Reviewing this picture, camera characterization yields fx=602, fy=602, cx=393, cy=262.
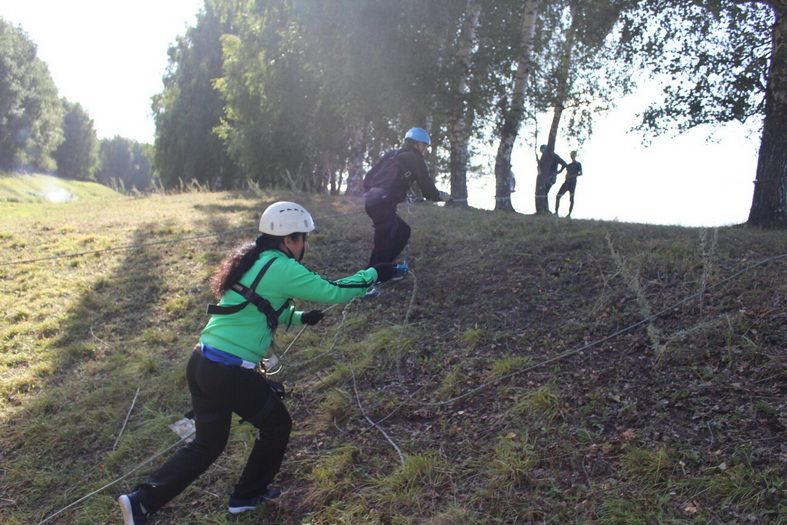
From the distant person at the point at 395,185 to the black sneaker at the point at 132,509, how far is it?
4315mm

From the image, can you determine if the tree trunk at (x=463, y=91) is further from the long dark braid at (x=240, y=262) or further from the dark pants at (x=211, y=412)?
the dark pants at (x=211, y=412)

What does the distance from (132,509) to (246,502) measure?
73 cm

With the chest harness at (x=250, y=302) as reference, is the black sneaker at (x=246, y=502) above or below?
below

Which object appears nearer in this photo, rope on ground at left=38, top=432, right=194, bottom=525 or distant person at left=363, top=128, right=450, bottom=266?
rope on ground at left=38, top=432, right=194, bottom=525

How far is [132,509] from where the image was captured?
373 centimetres

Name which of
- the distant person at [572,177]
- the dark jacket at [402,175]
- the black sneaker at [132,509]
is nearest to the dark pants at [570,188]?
the distant person at [572,177]

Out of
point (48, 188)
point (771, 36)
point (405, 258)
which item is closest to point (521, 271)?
point (405, 258)

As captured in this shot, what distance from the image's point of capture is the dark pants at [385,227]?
7.26 metres

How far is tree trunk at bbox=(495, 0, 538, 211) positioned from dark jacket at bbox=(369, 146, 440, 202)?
22.0 feet

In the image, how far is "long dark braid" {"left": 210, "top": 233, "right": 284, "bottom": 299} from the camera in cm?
371

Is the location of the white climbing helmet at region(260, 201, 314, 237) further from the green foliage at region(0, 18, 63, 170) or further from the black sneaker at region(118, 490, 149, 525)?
the green foliage at region(0, 18, 63, 170)

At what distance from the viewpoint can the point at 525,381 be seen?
4.80m

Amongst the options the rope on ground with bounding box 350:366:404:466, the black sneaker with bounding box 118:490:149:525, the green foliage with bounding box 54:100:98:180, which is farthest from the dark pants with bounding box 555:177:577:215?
the green foliage with bounding box 54:100:98:180

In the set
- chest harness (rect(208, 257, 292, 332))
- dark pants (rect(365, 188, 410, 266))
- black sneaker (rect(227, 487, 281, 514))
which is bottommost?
black sneaker (rect(227, 487, 281, 514))
